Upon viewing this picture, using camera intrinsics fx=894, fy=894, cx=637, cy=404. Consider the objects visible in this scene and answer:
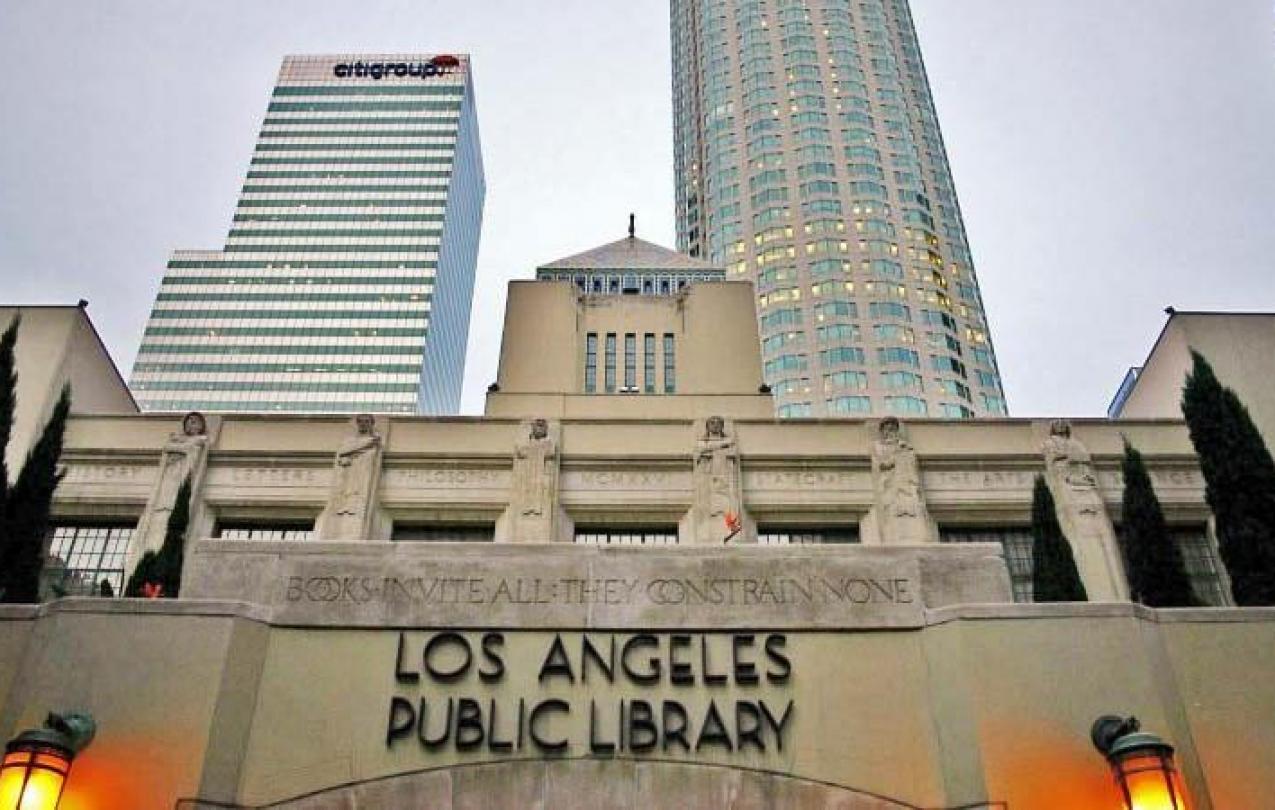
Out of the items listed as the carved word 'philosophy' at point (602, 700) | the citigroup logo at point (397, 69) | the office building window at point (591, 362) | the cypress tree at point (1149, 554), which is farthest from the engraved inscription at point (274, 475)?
the citigroup logo at point (397, 69)

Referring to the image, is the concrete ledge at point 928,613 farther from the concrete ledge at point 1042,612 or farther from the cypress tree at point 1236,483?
the cypress tree at point 1236,483

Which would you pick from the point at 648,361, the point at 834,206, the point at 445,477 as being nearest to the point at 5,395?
the point at 445,477

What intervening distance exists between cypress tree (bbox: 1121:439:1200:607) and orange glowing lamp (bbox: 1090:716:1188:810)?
594 inches

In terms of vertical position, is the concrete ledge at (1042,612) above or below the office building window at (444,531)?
below

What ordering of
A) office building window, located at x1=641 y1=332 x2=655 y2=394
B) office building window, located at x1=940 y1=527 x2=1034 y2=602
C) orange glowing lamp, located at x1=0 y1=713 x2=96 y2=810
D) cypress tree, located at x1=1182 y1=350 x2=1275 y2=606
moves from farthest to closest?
office building window, located at x1=641 y1=332 x2=655 y2=394 < office building window, located at x1=940 y1=527 x2=1034 y2=602 < cypress tree, located at x1=1182 y1=350 x2=1275 y2=606 < orange glowing lamp, located at x1=0 y1=713 x2=96 y2=810

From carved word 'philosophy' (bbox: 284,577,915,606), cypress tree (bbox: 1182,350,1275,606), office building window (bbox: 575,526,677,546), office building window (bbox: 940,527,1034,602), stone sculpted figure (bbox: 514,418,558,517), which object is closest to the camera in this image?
carved word 'philosophy' (bbox: 284,577,915,606)

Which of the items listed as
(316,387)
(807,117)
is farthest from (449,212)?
(807,117)

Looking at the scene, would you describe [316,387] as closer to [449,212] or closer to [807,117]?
[449,212]

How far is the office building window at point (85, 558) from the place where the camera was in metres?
25.9

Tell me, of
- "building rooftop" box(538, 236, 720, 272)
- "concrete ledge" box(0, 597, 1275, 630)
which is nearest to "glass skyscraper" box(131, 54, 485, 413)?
"building rooftop" box(538, 236, 720, 272)

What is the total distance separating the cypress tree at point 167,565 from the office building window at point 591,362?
16006 mm

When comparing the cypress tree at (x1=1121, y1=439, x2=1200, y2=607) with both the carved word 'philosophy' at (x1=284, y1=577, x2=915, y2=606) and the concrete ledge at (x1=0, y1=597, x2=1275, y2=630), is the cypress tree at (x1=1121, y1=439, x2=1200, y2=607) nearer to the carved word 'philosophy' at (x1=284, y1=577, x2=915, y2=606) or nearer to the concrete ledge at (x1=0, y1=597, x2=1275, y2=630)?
the concrete ledge at (x1=0, y1=597, x2=1275, y2=630)

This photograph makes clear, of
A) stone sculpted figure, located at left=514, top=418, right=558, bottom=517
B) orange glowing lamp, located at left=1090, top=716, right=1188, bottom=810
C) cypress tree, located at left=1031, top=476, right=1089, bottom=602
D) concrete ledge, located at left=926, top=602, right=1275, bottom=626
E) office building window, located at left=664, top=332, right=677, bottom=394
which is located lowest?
orange glowing lamp, located at left=1090, top=716, right=1188, bottom=810

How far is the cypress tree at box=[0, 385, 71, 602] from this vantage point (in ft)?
61.9
